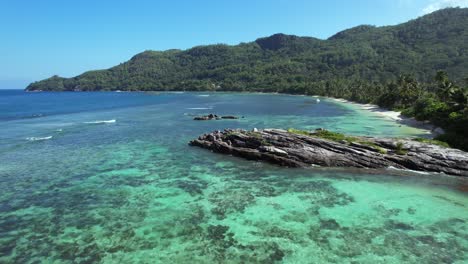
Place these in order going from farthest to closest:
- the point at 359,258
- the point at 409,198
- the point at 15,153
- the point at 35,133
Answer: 1. the point at 35,133
2. the point at 15,153
3. the point at 409,198
4. the point at 359,258

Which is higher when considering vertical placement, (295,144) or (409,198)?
(295,144)

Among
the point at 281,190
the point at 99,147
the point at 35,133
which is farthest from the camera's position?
the point at 35,133

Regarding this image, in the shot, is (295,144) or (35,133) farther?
(35,133)

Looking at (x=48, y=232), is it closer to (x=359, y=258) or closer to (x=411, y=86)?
(x=359, y=258)

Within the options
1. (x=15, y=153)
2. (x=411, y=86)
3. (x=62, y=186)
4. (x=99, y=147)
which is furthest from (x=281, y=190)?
(x=411, y=86)

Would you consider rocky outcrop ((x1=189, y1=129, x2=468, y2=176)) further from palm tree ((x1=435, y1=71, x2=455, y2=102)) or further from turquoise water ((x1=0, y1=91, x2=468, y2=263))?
palm tree ((x1=435, y1=71, x2=455, y2=102))

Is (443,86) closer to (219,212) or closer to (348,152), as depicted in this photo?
(348,152)

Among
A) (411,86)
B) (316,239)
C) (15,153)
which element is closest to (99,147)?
(15,153)
